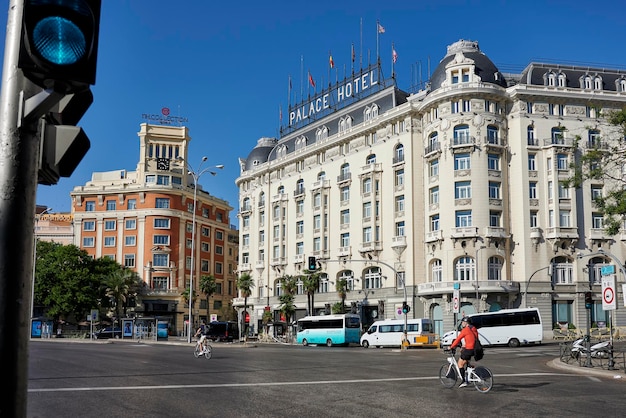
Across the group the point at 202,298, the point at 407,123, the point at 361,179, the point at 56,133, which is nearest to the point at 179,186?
the point at 202,298

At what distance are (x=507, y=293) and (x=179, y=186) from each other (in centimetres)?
5070

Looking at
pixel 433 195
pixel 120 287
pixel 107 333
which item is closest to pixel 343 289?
pixel 433 195

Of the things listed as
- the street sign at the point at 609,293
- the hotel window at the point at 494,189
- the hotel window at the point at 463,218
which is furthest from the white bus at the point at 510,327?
the street sign at the point at 609,293

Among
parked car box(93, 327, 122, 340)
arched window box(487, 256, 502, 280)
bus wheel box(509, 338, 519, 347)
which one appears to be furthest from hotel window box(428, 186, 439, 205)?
parked car box(93, 327, 122, 340)

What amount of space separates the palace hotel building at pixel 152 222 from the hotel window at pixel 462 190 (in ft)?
139

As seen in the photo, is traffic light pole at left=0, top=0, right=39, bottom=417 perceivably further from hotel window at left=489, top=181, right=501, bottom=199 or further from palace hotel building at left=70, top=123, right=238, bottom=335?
palace hotel building at left=70, top=123, right=238, bottom=335

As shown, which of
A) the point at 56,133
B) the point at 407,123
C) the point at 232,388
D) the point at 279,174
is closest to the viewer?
the point at 56,133

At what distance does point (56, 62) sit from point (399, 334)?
48626 mm

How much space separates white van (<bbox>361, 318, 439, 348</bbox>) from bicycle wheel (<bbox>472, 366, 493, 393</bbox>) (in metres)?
33.4

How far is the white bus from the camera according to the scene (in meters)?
47.1

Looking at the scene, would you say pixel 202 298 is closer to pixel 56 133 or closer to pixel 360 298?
pixel 360 298

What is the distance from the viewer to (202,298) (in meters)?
92.9

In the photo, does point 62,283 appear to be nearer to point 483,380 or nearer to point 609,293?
point 609,293

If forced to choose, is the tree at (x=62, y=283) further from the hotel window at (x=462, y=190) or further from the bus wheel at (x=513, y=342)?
the bus wheel at (x=513, y=342)
